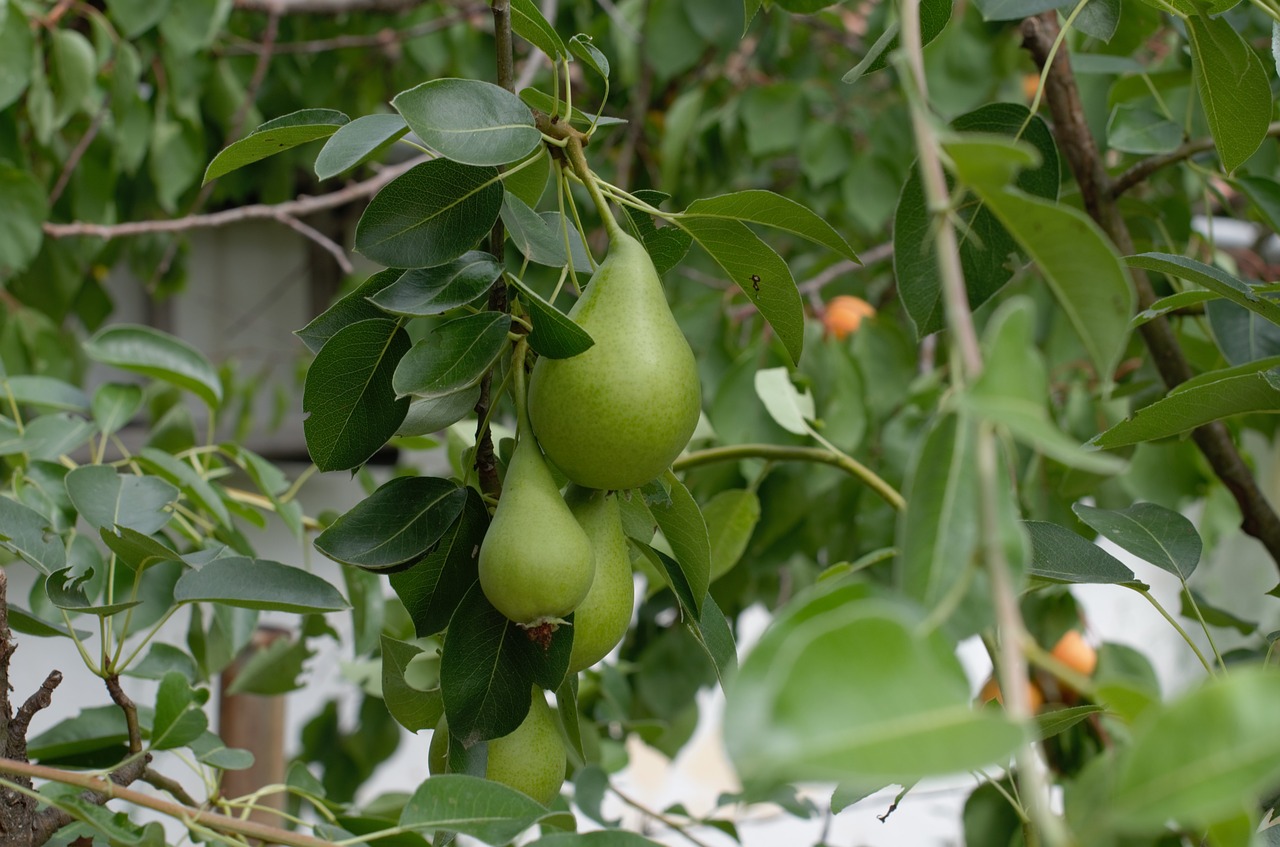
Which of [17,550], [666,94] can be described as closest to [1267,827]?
[17,550]

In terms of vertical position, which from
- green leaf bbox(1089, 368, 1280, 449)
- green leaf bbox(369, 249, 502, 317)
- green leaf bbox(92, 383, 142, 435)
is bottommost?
green leaf bbox(92, 383, 142, 435)

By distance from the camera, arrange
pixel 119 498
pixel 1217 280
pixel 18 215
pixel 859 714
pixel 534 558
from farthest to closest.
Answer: pixel 18 215 → pixel 119 498 → pixel 1217 280 → pixel 534 558 → pixel 859 714

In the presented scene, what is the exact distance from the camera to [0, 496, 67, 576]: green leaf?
46cm

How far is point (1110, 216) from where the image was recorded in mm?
676

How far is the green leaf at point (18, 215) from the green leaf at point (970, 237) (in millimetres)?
929

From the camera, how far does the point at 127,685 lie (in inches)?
56.1

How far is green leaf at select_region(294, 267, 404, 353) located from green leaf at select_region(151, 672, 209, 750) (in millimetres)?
131

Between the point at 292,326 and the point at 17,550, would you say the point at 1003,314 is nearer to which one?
the point at 17,550

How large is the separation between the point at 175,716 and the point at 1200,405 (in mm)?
401

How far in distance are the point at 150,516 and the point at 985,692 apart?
720 millimetres

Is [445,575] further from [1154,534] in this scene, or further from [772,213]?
[1154,534]

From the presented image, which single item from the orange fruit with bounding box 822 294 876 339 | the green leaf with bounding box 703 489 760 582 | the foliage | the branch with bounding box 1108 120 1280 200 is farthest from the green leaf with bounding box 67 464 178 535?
the orange fruit with bounding box 822 294 876 339

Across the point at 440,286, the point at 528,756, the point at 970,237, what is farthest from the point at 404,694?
the point at 970,237

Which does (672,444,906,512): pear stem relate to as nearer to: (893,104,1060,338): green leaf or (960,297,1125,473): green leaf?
(893,104,1060,338): green leaf
